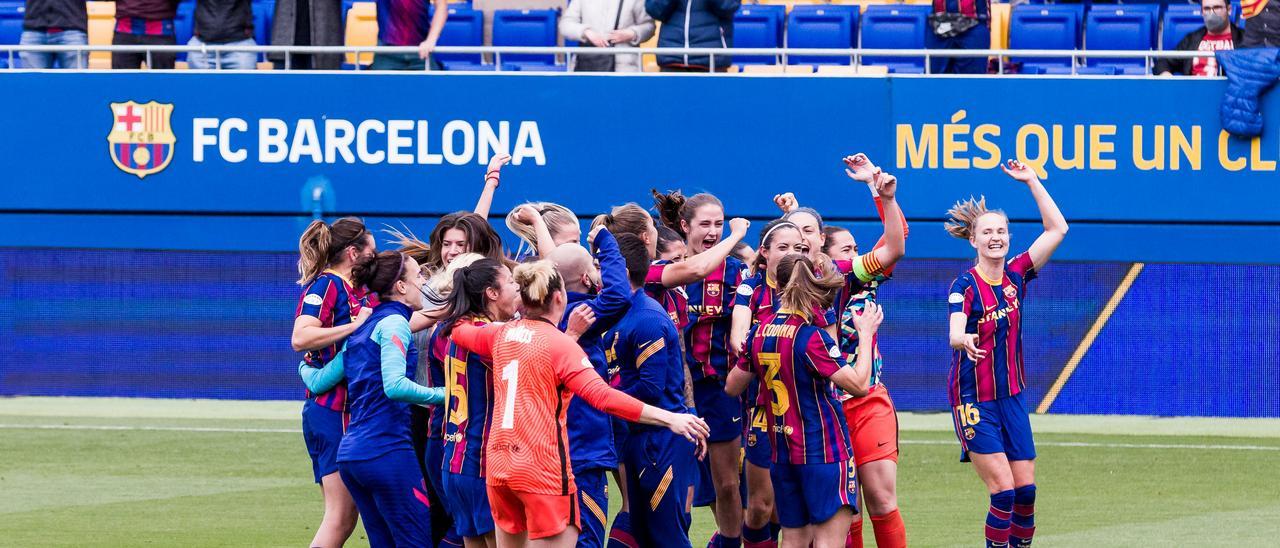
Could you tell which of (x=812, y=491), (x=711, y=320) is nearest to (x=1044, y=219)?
(x=711, y=320)

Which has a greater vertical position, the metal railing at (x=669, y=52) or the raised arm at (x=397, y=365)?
the metal railing at (x=669, y=52)

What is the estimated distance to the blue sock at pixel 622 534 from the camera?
7609 millimetres

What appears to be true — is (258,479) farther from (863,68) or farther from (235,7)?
(863,68)

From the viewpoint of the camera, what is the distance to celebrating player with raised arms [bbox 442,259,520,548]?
263 inches

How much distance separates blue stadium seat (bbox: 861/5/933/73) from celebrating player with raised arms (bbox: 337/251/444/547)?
988cm

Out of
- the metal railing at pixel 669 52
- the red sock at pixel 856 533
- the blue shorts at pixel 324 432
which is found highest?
the metal railing at pixel 669 52

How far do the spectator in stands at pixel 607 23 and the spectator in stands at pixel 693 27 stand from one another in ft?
0.74

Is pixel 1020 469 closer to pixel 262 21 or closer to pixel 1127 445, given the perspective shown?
pixel 1127 445

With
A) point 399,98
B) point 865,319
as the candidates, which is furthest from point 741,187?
point 865,319

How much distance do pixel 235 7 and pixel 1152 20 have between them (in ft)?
27.5

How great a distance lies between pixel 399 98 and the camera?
16188 mm

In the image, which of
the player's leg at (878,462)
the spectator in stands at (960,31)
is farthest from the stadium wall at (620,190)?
the player's leg at (878,462)

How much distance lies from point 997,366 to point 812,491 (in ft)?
5.41

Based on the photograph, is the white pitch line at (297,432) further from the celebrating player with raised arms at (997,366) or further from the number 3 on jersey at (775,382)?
the number 3 on jersey at (775,382)
